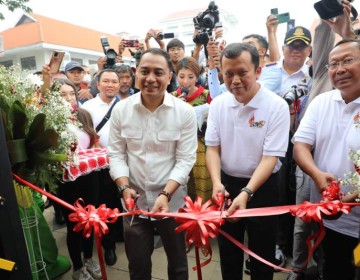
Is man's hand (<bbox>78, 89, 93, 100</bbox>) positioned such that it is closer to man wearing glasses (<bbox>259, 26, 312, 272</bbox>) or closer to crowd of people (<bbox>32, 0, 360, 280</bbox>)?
crowd of people (<bbox>32, 0, 360, 280</bbox>)

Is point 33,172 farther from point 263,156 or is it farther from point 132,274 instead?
point 263,156

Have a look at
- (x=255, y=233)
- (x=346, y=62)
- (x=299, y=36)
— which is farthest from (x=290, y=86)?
(x=255, y=233)

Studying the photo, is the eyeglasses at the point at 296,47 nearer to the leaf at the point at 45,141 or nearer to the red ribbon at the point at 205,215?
the red ribbon at the point at 205,215

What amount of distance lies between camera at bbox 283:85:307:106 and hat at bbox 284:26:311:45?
0.50 metres

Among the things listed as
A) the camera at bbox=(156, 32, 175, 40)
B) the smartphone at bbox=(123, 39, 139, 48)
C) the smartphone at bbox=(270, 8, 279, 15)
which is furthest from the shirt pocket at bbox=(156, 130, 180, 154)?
the smartphone at bbox=(123, 39, 139, 48)

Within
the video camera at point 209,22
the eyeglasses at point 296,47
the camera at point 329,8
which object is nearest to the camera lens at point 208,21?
the video camera at point 209,22

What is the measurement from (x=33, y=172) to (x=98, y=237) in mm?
514

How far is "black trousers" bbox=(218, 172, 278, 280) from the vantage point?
1.91 m

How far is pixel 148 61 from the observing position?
1.79 m

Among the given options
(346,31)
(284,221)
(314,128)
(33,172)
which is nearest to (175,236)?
(33,172)

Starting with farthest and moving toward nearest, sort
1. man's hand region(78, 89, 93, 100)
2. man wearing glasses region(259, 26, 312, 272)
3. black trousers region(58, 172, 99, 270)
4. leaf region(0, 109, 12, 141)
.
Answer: man's hand region(78, 89, 93, 100) → man wearing glasses region(259, 26, 312, 272) → black trousers region(58, 172, 99, 270) → leaf region(0, 109, 12, 141)

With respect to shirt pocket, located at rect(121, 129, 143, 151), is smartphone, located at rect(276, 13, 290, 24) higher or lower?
higher

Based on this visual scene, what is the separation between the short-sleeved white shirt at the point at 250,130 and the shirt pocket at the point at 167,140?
289 millimetres

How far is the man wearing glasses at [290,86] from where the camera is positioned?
270cm
